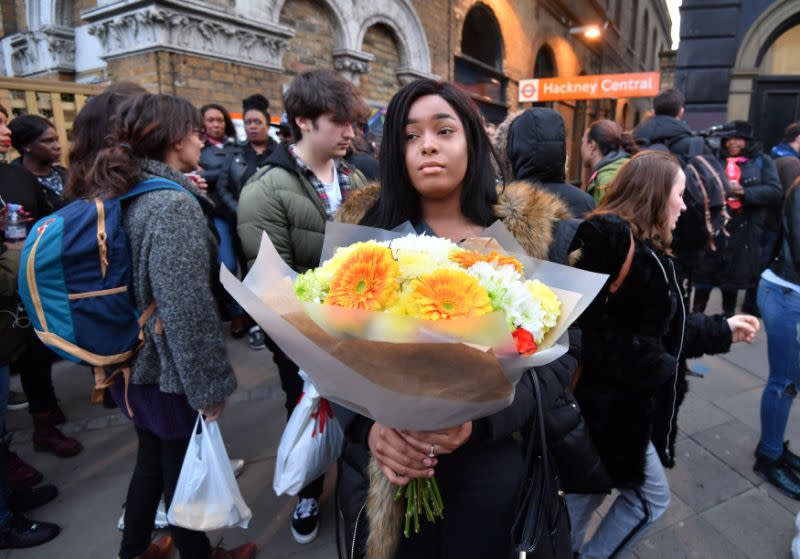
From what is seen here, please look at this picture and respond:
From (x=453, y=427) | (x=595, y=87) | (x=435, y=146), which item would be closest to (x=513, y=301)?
(x=453, y=427)

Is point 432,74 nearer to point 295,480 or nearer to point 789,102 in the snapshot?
point 789,102

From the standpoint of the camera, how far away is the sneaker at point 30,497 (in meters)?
2.52

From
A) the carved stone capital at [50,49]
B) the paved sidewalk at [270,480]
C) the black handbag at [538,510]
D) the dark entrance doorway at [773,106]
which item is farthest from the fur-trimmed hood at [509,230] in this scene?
the dark entrance doorway at [773,106]

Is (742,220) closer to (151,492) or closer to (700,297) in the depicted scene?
(700,297)

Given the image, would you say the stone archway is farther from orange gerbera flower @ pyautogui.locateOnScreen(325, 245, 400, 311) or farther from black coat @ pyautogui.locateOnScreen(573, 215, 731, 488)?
orange gerbera flower @ pyautogui.locateOnScreen(325, 245, 400, 311)

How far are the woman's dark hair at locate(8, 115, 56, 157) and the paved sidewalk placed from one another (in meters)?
1.96

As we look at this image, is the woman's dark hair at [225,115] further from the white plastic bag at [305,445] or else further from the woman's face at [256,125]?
the white plastic bag at [305,445]

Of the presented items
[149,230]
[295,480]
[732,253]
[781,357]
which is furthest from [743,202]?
[149,230]

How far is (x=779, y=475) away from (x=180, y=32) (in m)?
6.57

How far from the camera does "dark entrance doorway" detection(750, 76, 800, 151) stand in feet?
24.8

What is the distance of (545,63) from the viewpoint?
16.2 metres

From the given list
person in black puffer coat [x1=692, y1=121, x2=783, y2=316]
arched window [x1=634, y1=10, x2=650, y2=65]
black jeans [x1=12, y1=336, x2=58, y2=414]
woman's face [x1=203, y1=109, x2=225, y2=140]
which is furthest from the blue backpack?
arched window [x1=634, y1=10, x2=650, y2=65]

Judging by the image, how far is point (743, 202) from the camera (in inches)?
178

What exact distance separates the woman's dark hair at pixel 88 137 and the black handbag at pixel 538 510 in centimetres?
174
